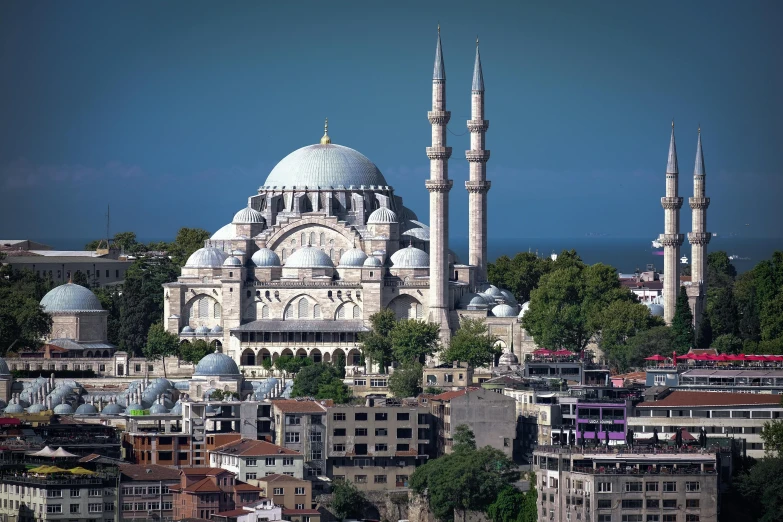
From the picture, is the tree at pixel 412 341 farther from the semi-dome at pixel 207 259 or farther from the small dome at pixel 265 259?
the semi-dome at pixel 207 259

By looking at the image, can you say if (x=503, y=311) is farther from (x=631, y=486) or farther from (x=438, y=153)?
(x=631, y=486)

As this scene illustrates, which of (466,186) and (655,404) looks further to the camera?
(466,186)

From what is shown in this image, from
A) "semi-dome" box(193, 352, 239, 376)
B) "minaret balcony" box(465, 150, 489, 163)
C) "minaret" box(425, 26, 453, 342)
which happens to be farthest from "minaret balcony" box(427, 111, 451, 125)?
"semi-dome" box(193, 352, 239, 376)

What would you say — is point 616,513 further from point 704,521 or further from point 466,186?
point 466,186

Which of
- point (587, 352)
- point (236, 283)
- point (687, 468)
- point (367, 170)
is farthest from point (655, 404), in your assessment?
point (367, 170)

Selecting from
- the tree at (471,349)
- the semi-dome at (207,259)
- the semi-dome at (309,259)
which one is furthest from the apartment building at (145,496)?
the semi-dome at (207,259)
